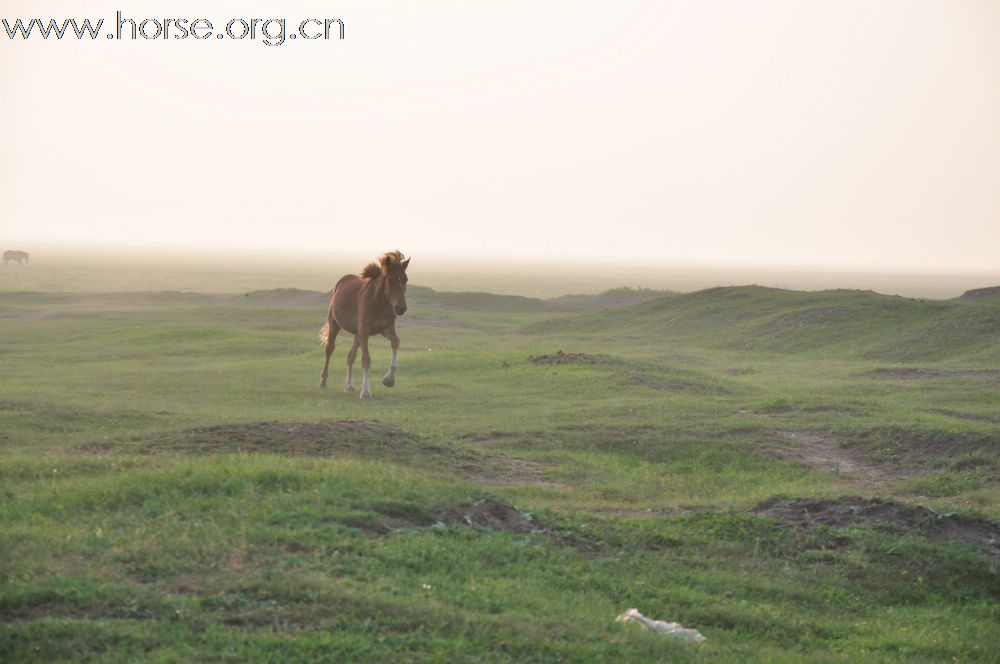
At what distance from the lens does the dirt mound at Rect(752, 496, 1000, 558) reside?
40.9ft

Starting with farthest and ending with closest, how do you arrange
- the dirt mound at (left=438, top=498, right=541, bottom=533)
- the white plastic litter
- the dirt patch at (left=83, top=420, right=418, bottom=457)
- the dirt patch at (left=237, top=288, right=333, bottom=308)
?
the dirt patch at (left=237, top=288, right=333, bottom=308)
the dirt patch at (left=83, top=420, right=418, bottom=457)
the dirt mound at (left=438, top=498, right=541, bottom=533)
the white plastic litter

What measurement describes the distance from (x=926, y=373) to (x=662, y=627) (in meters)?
21.1

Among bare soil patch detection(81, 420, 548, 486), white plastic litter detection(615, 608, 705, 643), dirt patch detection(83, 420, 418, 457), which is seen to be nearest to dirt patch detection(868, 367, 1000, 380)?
bare soil patch detection(81, 420, 548, 486)

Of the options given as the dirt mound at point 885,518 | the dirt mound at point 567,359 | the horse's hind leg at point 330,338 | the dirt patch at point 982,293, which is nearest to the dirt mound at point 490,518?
the dirt mound at point 885,518

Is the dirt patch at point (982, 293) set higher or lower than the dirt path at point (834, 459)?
higher

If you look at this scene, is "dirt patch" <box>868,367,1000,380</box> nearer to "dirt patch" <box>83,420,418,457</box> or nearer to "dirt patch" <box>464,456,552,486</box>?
"dirt patch" <box>464,456,552,486</box>

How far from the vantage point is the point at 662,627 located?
908 centimetres

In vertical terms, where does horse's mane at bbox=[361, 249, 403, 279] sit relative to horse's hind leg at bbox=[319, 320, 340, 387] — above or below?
above

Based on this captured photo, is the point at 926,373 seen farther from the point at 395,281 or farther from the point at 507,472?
the point at 507,472

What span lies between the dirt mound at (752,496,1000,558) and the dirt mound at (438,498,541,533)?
3.10 metres

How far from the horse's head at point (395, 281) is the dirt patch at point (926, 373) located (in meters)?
12.6

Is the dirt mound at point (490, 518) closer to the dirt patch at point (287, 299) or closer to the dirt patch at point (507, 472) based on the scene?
the dirt patch at point (507, 472)

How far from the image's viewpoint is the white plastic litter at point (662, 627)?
8.88m

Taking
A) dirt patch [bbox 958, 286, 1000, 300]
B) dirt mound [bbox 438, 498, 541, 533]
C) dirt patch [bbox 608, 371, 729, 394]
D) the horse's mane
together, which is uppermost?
the horse's mane
